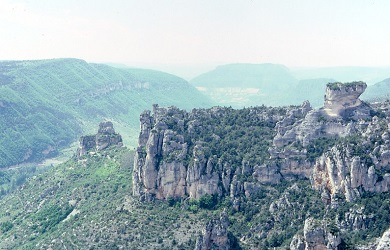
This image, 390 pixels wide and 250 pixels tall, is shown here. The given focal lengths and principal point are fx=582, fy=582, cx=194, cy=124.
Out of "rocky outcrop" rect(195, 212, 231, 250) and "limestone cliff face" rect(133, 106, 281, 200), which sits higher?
"limestone cliff face" rect(133, 106, 281, 200)

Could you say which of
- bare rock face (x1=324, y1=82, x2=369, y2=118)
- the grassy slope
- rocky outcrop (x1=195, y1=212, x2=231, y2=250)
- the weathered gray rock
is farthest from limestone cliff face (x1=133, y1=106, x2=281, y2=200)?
the weathered gray rock

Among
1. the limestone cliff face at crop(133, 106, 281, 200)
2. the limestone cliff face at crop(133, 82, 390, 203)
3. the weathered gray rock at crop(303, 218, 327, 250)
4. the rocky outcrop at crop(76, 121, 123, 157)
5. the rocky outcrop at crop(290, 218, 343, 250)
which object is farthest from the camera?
the rocky outcrop at crop(76, 121, 123, 157)

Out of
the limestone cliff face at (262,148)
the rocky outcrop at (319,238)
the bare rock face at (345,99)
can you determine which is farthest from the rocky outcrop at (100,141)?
the rocky outcrop at (319,238)

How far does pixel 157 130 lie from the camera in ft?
263

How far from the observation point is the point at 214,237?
62094 millimetres

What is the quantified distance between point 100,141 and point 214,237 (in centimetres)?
5192

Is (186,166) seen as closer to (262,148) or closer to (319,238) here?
(262,148)

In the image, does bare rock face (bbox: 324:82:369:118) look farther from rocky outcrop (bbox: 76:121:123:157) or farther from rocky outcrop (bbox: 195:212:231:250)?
rocky outcrop (bbox: 76:121:123:157)

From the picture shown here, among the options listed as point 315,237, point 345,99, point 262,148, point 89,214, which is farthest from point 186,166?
point 315,237

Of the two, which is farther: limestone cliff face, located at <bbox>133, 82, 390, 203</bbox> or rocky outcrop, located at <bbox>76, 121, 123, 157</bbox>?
rocky outcrop, located at <bbox>76, 121, 123, 157</bbox>

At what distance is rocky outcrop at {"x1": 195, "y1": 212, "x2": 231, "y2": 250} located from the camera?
61.9 metres

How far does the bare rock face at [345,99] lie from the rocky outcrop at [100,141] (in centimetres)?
4789

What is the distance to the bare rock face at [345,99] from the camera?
75.2 meters

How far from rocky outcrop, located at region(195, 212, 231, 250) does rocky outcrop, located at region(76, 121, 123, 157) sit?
51.2 meters
